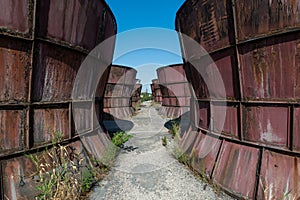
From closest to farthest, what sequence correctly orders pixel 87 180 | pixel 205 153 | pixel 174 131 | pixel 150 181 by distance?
pixel 87 180, pixel 150 181, pixel 205 153, pixel 174 131

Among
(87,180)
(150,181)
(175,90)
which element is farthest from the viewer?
(175,90)

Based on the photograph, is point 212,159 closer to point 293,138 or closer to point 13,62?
point 293,138

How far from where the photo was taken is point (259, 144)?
2.73 m

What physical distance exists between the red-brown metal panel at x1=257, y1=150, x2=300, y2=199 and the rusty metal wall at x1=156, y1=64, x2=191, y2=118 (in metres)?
8.40

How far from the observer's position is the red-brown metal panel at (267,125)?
249 centimetres

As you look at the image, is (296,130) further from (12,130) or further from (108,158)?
(12,130)

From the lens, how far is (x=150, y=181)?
3486mm

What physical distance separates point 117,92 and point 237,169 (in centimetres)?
915

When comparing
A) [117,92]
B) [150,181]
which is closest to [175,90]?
[117,92]

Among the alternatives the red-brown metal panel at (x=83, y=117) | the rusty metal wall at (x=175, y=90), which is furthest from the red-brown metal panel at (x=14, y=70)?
the rusty metal wall at (x=175, y=90)

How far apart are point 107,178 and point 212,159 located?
220 centimetres

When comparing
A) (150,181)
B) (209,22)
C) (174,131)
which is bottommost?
(150,181)

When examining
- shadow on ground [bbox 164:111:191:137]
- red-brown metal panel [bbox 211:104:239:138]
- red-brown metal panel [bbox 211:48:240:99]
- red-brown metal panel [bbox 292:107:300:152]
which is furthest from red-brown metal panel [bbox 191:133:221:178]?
shadow on ground [bbox 164:111:191:137]

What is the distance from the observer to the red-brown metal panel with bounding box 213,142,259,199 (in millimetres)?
2725
